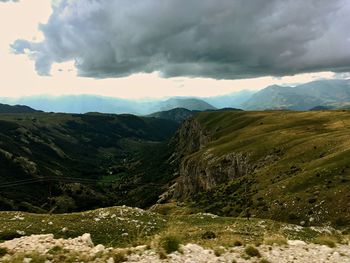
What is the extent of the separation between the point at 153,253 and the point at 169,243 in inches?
51.5

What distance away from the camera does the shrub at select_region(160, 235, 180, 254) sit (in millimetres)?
19423

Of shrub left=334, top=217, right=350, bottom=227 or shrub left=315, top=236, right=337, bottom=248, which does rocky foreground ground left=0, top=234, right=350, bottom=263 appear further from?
shrub left=334, top=217, right=350, bottom=227

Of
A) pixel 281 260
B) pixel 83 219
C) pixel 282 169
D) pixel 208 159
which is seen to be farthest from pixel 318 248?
pixel 208 159

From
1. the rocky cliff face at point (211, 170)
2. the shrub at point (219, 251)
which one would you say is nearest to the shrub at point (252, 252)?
the shrub at point (219, 251)

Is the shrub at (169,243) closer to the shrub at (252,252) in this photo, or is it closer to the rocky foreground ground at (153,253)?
the rocky foreground ground at (153,253)

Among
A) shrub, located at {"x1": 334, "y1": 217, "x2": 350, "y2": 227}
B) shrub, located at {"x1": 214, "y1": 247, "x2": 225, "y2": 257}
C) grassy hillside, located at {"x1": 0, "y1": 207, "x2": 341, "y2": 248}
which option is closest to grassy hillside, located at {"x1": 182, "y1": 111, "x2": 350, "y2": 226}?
shrub, located at {"x1": 334, "y1": 217, "x2": 350, "y2": 227}

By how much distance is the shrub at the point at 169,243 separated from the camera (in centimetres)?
1942

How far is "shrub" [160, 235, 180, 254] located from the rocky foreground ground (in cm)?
31

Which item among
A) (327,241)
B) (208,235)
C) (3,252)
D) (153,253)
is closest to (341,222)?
(327,241)

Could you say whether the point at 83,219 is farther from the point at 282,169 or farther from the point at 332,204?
the point at 282,169

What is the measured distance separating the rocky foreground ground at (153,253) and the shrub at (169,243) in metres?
0.31

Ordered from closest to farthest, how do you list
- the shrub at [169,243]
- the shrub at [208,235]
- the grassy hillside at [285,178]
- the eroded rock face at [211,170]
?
the shrub at [169,243] < the shrub at [208,235] < the grassy hillside at [285,178] < the eroded rock face at [211,170]

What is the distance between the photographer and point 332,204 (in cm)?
4584

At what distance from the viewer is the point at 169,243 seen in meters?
19.8
